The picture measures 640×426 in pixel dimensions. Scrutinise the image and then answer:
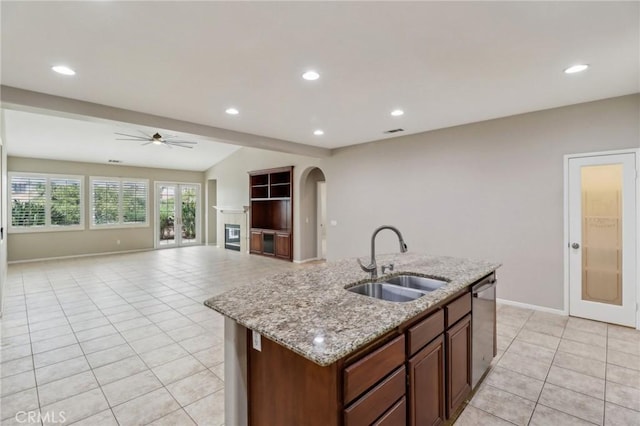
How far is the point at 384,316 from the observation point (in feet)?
4.83

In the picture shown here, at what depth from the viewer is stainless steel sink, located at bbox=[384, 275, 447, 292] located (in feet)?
7.58

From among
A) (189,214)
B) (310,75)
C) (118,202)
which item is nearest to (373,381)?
(310,75)

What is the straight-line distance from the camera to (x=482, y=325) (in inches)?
95.4

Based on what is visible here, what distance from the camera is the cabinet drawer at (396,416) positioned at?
1.37 m

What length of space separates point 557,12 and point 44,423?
14.6 ft

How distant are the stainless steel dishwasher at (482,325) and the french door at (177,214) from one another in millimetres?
10235

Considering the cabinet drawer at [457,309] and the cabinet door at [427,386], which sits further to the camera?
the cabinet drawer at [457,309]

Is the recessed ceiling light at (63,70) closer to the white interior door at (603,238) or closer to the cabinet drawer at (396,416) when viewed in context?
the cabinet drawer at (396,416)

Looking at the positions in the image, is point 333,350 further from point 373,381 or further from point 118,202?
point 118,202

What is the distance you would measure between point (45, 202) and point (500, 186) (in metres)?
10.6

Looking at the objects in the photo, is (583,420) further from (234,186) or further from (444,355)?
(234,186)

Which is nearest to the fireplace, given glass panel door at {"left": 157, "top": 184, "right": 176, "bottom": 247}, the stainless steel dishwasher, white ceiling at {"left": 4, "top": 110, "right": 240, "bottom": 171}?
glass panel door at {"left": 157, "top": 184, "right": 176, "bottom": 247}

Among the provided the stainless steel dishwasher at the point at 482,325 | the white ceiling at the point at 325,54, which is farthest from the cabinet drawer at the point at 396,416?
the white ceiling at the point at 325,54

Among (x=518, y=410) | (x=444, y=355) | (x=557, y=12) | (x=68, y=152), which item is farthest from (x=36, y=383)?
(x=68, y=152)
